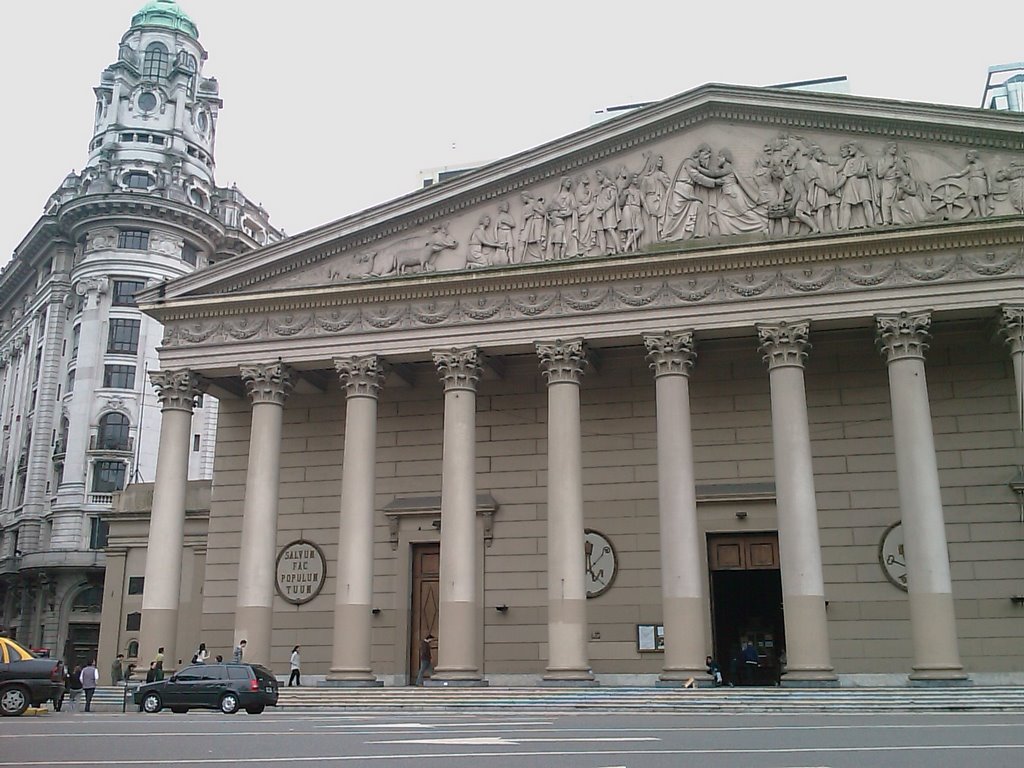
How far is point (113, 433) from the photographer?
65.1m

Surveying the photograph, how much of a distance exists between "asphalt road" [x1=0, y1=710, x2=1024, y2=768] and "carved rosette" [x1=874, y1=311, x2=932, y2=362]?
1052 cm

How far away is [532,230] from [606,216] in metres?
2.31

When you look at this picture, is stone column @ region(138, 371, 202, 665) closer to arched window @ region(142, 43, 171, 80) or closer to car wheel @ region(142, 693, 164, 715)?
car wheel @ region(142, 693, 164, 715)

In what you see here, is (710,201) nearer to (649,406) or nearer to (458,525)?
(649,406)

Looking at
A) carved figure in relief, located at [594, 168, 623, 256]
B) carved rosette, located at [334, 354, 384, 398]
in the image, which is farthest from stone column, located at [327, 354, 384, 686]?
carved figure in relief, located at [594, 168, 623, 256]

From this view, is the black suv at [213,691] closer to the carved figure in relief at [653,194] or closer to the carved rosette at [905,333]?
the carved figure in relief at [653,194]

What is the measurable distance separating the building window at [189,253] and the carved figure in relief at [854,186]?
51648 mm

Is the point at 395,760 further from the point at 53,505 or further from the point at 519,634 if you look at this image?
the point at 53,505

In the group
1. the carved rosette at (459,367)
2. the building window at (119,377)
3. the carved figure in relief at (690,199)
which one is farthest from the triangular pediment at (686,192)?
the building window at (119,377)

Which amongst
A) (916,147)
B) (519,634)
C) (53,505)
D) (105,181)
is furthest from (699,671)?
(105,181)

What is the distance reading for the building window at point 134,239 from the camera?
2685 inches

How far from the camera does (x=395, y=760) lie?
11.4m

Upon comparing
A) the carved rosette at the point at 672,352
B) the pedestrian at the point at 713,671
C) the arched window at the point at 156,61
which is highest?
the arched window at the point at 156,61

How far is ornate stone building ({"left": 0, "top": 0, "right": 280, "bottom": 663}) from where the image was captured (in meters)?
63.3
